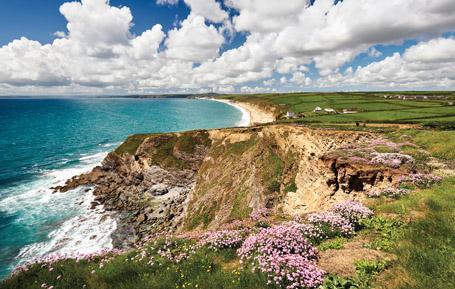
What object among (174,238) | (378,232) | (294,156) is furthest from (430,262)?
(294,156)

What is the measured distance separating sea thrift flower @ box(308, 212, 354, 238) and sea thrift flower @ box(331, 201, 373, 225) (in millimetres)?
324

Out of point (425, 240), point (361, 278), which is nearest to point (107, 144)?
point (361, 278)

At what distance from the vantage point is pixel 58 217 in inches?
1724

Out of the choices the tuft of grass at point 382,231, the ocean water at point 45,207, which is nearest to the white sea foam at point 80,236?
the ocean water at point 45,207

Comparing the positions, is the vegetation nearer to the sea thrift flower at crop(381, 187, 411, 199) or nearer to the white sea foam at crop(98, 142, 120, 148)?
the sea thrift flower at crop(381, 187, 411, 199)

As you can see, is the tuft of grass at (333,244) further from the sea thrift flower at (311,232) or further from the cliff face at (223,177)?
the cliff face at (223,177)

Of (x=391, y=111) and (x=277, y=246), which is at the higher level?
(x=391, y=111)

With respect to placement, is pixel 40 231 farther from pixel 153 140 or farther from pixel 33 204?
pixel 153 140

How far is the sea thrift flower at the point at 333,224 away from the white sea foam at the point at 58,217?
29907 millimetres

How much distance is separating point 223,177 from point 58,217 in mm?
28483

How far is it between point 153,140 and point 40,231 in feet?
95.3

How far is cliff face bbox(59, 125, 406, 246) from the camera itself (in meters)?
24.1

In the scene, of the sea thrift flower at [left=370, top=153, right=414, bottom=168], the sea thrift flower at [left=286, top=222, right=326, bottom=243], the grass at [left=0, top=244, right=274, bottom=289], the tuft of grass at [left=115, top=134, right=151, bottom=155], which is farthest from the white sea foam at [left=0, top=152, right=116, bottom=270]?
the sea thrift flower at [left=370, top=153, right=414, bottom=168]

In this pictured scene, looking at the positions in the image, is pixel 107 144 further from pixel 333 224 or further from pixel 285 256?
pixel 285 256
